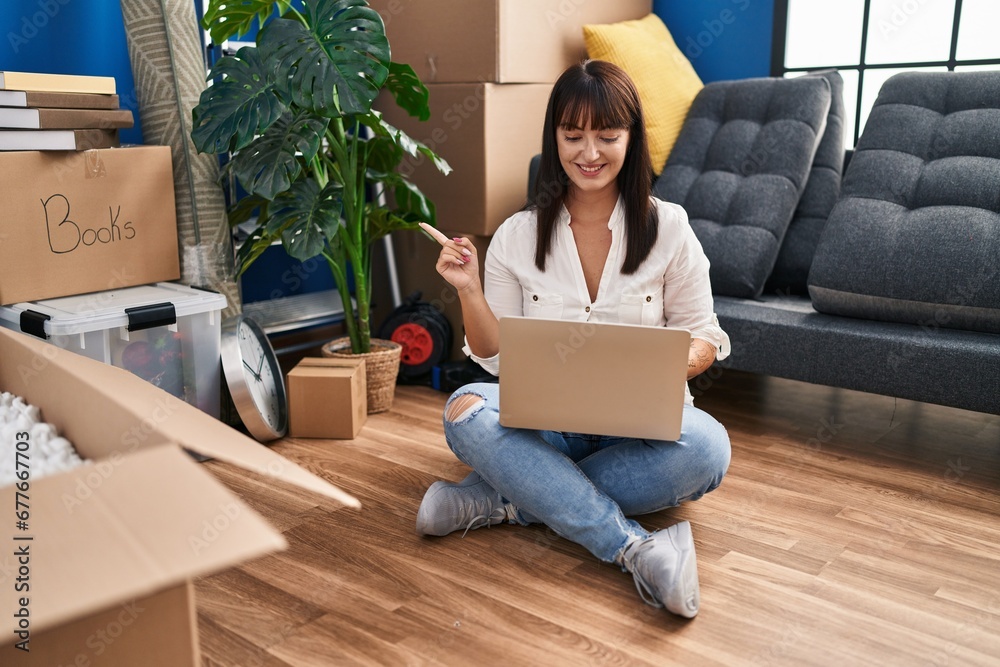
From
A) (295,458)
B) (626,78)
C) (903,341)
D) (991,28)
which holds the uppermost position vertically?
(991,28)

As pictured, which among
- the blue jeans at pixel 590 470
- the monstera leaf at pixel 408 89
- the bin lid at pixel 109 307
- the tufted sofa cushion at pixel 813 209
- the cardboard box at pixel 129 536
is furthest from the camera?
the tufted sofa cushion at pixel 813 209

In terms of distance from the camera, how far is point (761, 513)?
6.08ft

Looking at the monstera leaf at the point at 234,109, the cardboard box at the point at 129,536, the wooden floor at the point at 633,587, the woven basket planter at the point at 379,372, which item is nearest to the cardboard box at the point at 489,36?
the monstera leaf at the point at 234,109

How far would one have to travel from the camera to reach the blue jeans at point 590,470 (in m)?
1.58

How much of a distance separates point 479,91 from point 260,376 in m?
1.12

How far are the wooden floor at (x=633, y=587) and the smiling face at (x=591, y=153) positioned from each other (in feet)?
2.29

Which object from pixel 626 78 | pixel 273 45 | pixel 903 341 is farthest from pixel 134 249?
pixel 903 341

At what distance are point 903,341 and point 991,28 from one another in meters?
1.38

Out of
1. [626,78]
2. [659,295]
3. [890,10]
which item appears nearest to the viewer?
[626,78]

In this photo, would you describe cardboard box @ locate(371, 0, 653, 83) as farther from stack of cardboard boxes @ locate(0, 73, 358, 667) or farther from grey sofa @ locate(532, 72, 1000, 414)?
stack of cardboard boxes @ locate(0, 73, 358, 667)

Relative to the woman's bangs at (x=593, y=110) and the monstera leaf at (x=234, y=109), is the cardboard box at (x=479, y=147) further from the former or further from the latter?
the woman's bangs at (x=593, y=110)

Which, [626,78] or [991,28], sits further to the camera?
[991,28]

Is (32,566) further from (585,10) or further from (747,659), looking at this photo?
(585,10)

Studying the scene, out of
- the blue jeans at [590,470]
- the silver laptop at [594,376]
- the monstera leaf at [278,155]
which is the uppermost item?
the monstera leaf at [278,155]
